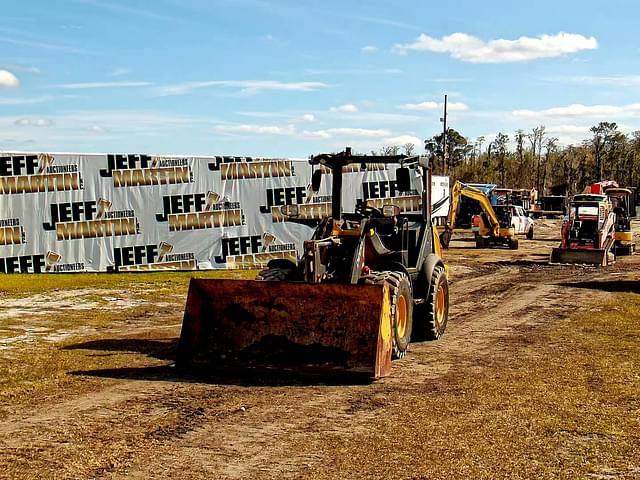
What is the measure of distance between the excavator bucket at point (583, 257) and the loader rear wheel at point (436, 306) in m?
15.4

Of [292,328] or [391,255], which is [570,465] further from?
[391,255]

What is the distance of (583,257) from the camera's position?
26.9 meters

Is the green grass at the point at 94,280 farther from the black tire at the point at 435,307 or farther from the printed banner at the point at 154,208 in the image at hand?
the black tire at the point at 435,307

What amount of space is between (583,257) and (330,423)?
2113 centimetres

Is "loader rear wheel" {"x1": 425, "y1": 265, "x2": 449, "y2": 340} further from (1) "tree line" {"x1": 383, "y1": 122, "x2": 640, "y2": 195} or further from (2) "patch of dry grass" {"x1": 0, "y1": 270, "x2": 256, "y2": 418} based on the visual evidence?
(1) "tree line" {"x1": 383, "y1": 122, "x2": 640, "y2": 195}

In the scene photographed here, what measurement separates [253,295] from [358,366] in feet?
4.90

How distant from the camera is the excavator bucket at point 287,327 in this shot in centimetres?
921

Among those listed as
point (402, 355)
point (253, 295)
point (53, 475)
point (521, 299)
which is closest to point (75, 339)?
point (253, 295)

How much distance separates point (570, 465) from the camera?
20.9 ft

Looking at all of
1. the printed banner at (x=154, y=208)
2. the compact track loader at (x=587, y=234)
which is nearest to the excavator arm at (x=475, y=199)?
the compact track loader at (x=587, y=234)

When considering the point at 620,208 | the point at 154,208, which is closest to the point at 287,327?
the point at 154,208

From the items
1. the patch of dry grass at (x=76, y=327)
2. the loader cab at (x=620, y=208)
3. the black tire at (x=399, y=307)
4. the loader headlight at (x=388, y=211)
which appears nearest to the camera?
the patch of dry grass at (x=76, y=327)

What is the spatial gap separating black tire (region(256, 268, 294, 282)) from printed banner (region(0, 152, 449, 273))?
12.5 metres

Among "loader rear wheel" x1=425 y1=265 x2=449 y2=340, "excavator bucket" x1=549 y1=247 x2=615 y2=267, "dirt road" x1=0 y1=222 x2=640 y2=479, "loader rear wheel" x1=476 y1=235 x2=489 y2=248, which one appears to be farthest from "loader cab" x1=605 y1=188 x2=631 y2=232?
→ "dirt road" x1=0 y1=222 x2=640 y2=479
